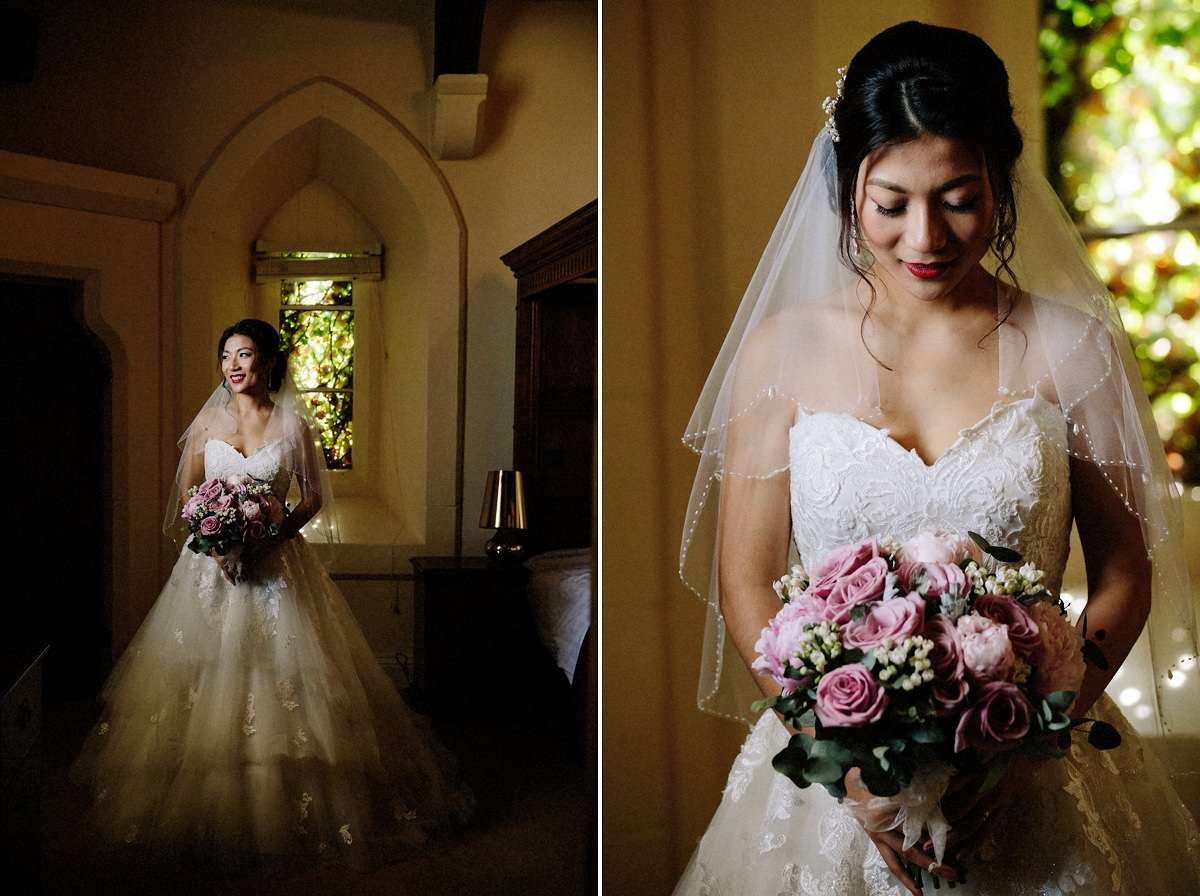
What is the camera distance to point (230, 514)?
6.06ft

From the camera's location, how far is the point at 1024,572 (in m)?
1.11

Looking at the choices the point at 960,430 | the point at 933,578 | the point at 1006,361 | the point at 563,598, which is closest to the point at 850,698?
the point at 933,578

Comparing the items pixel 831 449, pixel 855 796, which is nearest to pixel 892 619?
pixel 855 796

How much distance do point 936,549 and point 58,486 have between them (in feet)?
4.87

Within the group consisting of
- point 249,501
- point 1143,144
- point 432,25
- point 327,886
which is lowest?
point 327,886

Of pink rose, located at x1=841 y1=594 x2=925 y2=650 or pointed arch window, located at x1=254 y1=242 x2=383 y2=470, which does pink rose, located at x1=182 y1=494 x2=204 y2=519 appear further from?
pink rose, located at x1=841 y1=594 x2=925 y2=650

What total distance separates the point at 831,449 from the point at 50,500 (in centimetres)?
135

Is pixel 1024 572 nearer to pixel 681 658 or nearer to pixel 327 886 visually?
pixel 681 658

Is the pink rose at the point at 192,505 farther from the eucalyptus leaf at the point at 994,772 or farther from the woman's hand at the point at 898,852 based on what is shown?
the eucalyptus leaf at the point at 994,772

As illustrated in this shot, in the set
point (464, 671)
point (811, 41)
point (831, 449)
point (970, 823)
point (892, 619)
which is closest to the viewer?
point (892, 619)

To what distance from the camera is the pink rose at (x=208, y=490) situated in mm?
1820

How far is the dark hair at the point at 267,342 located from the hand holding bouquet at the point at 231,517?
0.20 m

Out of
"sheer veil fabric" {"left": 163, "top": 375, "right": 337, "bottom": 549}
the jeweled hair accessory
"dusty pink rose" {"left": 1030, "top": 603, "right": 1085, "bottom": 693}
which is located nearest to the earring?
the jeweled hair accessory

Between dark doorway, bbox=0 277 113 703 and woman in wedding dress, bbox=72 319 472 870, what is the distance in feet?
0.32
